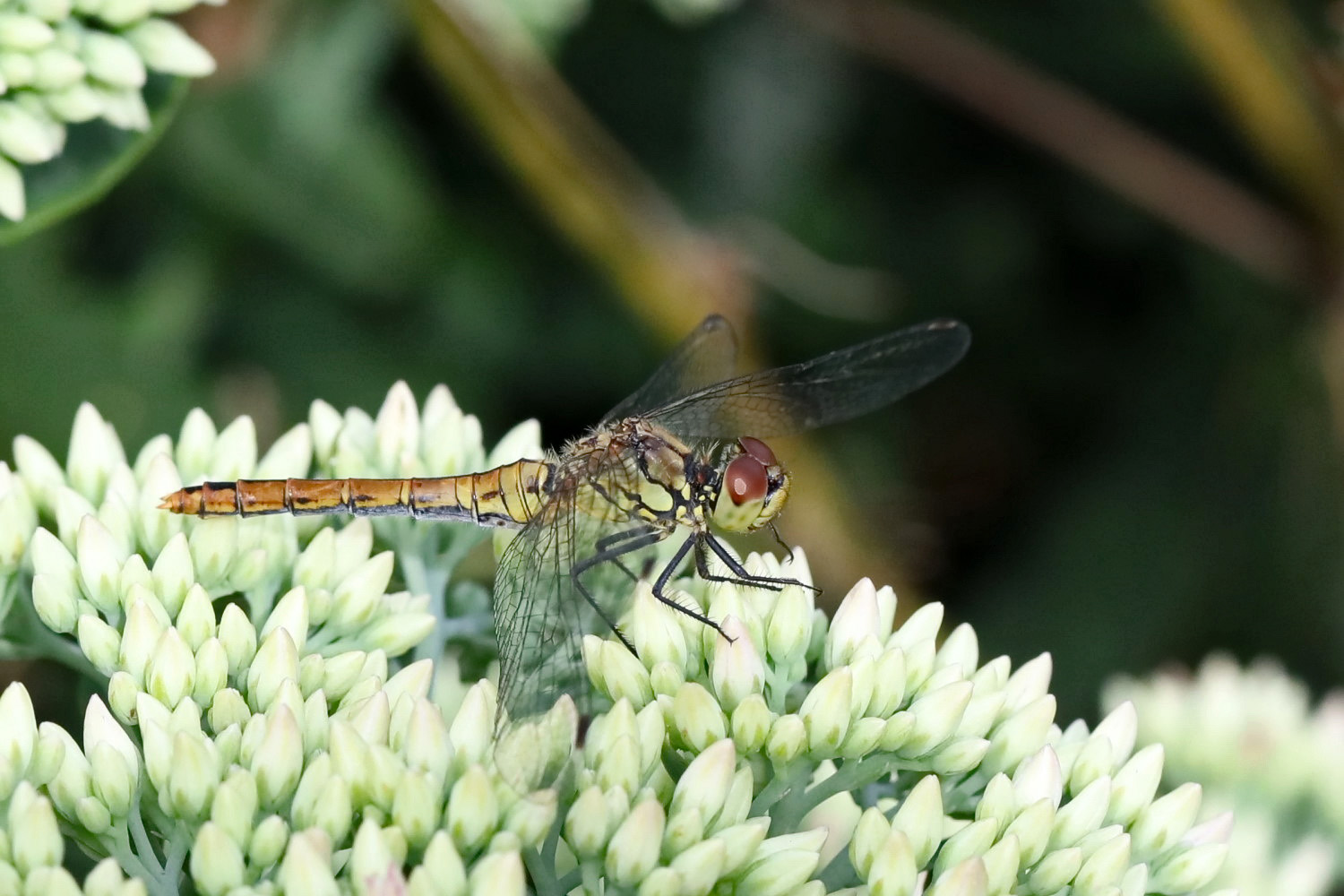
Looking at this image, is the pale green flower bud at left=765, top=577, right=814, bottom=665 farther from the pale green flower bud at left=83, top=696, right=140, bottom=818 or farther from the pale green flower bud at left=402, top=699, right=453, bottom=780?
the pale green flower bud at left=83, top=696, right=140, bottom=818

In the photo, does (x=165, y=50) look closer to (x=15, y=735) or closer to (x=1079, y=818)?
(x=15, y=735)

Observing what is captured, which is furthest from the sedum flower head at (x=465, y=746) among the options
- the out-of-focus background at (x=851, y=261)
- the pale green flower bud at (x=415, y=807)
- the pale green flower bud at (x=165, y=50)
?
the out-of-focus background at (x=851, y=261)

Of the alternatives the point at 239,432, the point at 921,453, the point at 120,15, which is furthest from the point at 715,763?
the point at 921,453

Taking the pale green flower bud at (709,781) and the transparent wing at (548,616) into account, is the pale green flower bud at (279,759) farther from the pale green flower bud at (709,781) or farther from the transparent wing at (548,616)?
the pale green flower bud at (709,781)

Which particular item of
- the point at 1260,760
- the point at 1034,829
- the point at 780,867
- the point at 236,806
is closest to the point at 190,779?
the point at 236,806

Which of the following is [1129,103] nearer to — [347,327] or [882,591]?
[347,327]
